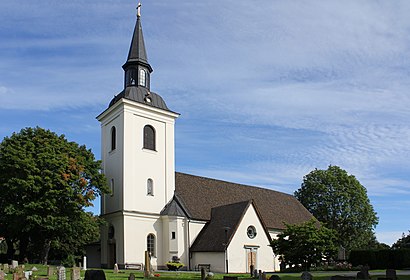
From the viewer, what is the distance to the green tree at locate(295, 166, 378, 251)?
58562mm

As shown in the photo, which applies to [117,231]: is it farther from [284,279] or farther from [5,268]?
[284,279]

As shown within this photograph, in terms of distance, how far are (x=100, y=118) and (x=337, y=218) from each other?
33.7 metres

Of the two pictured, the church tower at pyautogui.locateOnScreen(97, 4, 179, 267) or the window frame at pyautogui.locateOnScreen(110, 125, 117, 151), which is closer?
the church tower at pyautogui.locateOnScreen(97, 4, 179, 267)

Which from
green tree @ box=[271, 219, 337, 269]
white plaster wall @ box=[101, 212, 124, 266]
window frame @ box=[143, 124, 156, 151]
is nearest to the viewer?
green tree @ box=[271, 219, 337, 269]

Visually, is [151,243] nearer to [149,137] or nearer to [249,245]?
[249,245]

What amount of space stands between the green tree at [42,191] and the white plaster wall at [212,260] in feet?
28.2

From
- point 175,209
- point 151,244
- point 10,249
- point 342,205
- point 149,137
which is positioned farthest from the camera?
point 342,205

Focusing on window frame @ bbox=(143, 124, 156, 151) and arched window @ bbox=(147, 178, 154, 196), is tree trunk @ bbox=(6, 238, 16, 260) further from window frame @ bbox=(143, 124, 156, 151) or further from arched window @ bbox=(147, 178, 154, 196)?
window frame @ bbox=(143, 124, 156, 151)

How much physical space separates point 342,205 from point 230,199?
2034cm

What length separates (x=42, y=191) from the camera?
3244 cm

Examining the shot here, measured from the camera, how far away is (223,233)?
3731 cm

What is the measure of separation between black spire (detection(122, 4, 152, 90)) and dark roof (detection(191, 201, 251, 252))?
1346 centimetres

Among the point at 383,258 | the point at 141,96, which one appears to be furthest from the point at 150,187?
the point at 383,258

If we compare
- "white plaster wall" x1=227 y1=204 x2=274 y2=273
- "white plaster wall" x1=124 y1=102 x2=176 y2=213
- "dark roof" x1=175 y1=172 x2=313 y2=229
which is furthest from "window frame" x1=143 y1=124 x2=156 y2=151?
"white plaster wall" x1=227 y1=204 x2=274 y2=273
